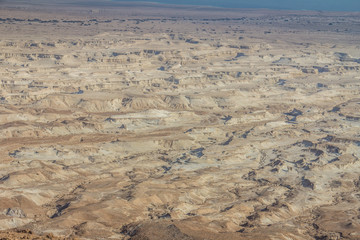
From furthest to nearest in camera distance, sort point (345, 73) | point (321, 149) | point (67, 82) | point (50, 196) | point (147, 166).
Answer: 1. point (345, 73)
2. point (67, 82)
3. point (321, 149)
4. point (147, 166)
5. point (50, 196)

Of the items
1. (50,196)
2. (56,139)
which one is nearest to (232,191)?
(50,196)

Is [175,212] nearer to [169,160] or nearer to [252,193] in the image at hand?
[252,193]

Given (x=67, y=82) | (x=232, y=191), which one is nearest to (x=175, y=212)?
(x=232, y=191)

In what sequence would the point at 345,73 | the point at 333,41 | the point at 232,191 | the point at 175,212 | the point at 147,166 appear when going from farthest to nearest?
the point at 333,41, the point at 345,73, the point at 147,166, the point at 232,191, the point at 175,212

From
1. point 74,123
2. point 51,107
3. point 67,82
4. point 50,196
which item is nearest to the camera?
point 50,196

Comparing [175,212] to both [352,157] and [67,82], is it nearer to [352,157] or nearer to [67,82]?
[352,157]

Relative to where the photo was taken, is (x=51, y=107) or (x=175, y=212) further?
(x=51, y=107)
